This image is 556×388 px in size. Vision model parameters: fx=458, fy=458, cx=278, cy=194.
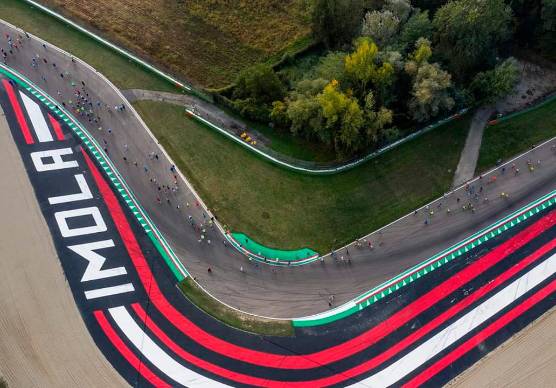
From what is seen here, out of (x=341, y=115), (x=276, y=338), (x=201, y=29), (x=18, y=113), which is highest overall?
(x=201, y=29)

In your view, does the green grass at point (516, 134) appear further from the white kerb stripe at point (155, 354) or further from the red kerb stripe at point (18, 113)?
the red kerb stripe at point (18, 113)

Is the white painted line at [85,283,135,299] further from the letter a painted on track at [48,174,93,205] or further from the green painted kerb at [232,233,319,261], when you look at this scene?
the green painted kerb at [232,233,319,261]

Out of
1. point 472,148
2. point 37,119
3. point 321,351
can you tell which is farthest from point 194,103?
point 472,148

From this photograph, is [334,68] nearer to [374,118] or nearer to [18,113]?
[374,118]

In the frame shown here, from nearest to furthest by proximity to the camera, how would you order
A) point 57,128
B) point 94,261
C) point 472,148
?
point 94,261 < point 57,128 < point 472,148

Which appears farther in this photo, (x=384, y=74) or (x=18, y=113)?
(x=18, y=113)

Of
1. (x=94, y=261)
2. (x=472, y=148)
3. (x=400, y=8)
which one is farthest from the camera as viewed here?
(x=472, y=148)
